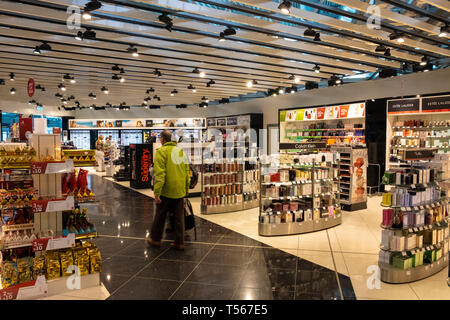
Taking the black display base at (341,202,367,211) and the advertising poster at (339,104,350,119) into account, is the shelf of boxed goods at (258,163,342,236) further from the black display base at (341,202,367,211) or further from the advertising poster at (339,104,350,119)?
the advertising poster at (339,104,350,119)

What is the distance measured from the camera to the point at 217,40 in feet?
24.4

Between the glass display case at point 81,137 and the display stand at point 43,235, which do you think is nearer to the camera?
the display stand at point 43,235

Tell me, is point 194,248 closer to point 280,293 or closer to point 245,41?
point 280,293

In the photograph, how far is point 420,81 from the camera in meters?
9.96

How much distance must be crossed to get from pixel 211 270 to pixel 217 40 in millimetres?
5045

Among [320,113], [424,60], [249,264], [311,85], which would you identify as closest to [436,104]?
[424,60]

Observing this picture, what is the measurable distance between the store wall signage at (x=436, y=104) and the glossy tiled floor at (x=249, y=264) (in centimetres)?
422

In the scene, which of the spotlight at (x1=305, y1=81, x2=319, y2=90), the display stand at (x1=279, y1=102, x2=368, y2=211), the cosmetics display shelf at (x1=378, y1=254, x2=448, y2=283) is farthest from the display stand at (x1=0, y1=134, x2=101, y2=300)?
the spotlight at (x1=305, y1=81, x2=319, y2=90)

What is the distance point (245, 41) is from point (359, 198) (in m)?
4.70

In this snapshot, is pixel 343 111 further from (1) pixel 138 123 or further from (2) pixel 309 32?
(1) pixel 138 123

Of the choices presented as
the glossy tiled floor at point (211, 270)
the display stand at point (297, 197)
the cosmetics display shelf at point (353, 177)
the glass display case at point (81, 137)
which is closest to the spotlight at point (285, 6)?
the display stand at point (297, 197)

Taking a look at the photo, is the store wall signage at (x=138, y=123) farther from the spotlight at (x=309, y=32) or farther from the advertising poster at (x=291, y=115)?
the spotlight at (x=309, y=32)

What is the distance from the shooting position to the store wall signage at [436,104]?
30.0ft

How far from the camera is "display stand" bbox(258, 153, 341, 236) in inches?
240
